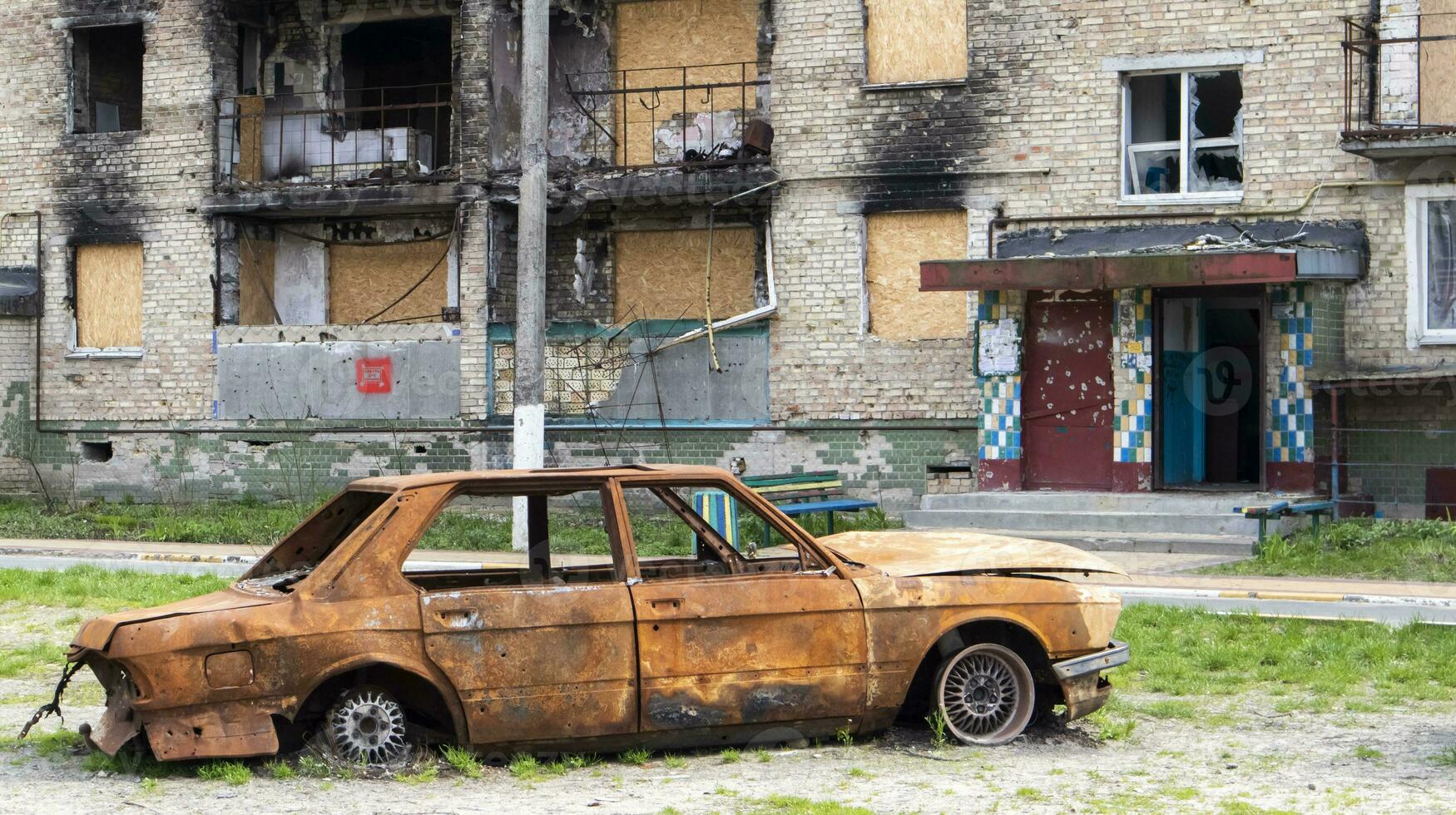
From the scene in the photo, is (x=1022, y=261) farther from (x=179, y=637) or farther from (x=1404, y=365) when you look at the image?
(x=179, y=637)

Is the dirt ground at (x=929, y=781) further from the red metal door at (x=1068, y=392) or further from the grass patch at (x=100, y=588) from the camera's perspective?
the red metal door at (x=1068, y=392)

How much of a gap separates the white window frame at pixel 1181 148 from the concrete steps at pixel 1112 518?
3354 millimetres

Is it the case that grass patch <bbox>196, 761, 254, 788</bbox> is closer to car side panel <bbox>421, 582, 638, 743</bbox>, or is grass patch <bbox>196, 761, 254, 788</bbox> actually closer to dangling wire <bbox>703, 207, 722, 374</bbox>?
car side panel <bbox>421, 582, 638, 743</bbox>

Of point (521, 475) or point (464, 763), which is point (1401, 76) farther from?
point (464, 763)

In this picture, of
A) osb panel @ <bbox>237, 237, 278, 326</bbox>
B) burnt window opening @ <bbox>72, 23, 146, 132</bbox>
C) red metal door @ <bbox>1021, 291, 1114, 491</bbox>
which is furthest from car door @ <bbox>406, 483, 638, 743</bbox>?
burnt window opening @ <bbox>72, 23, 146, 132</bbox>

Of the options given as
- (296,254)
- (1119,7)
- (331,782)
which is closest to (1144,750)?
(331,782)

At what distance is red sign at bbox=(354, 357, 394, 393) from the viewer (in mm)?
22844

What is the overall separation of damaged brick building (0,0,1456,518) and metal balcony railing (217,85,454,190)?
67 millimetres

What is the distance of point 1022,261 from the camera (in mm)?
18031

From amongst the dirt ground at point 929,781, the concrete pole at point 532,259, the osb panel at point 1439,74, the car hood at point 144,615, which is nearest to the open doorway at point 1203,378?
the osb panel at point 1439,74

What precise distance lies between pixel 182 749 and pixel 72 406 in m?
18.8

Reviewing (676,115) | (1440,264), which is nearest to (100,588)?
(676,115)

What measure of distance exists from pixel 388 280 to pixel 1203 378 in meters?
11.1

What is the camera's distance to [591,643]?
7.52 meters
